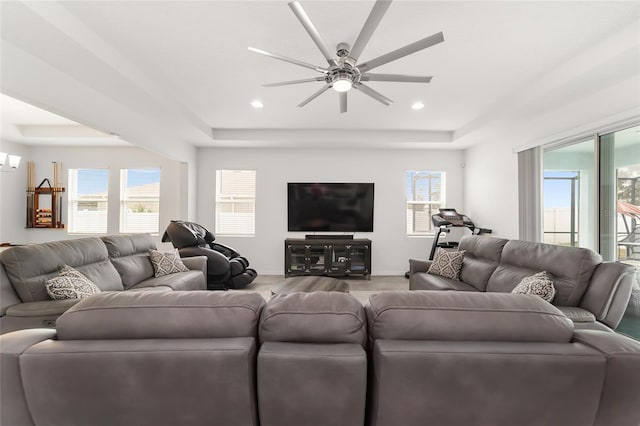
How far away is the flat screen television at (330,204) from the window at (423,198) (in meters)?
0.87

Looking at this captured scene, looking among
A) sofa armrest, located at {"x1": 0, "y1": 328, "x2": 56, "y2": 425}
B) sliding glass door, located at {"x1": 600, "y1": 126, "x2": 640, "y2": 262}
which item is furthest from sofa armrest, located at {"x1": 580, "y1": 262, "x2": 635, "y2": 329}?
sofa armrest, located at {"x1": 0, "y1": 328, "x2": 56, "y2": 425}

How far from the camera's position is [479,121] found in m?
4.12

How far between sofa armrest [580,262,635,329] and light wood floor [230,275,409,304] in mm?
2527

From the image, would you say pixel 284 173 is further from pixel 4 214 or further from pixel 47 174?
pixel 4 214

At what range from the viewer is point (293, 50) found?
8.13 ft

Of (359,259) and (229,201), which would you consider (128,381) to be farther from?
(229,201)

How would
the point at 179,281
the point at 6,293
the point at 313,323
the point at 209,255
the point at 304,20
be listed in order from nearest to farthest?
the point at 313,323
the point at 304,20
the point at 6,293
the point at 179,281
the point at 209,255

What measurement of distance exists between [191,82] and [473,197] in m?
4.96

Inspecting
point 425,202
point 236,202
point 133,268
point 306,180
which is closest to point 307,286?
point 133,268

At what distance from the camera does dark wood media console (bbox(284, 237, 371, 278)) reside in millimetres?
5078

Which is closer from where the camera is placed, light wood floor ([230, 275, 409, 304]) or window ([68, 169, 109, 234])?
light wood floor ([230, 275, 409, 304])

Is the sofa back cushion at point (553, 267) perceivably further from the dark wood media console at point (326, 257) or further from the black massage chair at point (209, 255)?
the black massage chair at point (209, 255)

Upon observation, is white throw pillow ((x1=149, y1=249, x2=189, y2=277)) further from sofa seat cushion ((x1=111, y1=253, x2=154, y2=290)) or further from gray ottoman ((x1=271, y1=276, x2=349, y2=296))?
gray ottoman ((x1=271, y1=276, x2=349, y2=296))

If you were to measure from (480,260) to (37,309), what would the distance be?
160 inches
